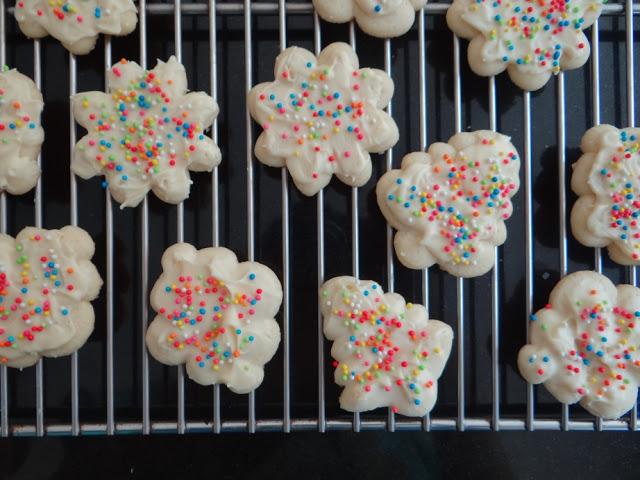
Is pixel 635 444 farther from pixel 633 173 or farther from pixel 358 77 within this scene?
pixel 358 77

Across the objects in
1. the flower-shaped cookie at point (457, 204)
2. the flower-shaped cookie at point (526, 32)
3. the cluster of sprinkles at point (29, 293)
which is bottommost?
the cluster of sprinkles at point (29, 293)

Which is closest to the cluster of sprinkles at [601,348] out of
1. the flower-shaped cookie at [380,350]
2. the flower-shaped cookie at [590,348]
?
the flower-shaped cookie at [590,348]

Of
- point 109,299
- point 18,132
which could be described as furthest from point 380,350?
point 18,132

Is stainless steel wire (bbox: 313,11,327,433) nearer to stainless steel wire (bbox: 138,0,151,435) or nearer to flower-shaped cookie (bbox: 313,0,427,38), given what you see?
flower-shaped cookie (bbox: 313,0,427,38)

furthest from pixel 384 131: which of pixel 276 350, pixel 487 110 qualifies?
pixel 276 350

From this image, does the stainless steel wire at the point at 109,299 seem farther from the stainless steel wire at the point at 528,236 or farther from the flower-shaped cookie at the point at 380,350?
the stainless steel wire at the point at 528,236
